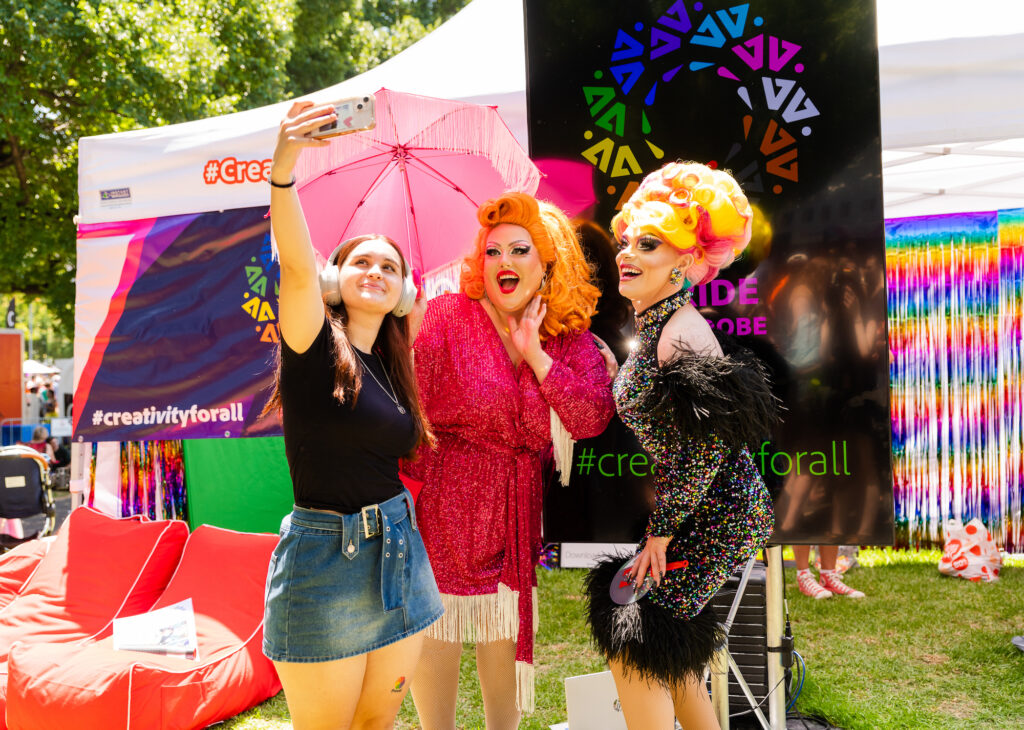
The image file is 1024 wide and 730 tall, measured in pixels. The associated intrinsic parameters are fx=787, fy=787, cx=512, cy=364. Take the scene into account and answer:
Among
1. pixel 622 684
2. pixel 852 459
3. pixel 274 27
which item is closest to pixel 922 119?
pixel 852 459

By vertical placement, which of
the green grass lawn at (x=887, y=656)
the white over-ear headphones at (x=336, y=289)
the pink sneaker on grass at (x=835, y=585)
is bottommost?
the green grass lawn at (x=887, y=656)

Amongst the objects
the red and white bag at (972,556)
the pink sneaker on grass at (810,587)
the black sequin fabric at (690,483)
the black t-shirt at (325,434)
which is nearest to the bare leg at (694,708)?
the black sequin fabric at (690,483)

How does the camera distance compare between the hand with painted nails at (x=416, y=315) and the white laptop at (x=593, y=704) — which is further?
the white laptop at (x=593, y=704)

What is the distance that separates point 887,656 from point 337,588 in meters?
3.49

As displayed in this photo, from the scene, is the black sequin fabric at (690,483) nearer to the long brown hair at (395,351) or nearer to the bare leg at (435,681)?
the long brown hair at (395,351)

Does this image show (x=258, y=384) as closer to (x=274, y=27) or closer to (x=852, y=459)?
(x=852, y=459)

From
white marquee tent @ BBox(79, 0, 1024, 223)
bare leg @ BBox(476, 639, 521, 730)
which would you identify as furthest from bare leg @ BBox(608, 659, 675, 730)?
white marquee tent @ BBox(79, 0, 1024, 223)

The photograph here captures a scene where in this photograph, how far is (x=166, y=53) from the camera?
8.87m

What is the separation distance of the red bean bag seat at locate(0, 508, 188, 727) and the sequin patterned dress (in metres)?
2.63

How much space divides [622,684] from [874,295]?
1.36 m

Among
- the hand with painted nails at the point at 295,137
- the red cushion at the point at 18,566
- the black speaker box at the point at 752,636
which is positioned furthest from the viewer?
the red cushion at the point at 18,566

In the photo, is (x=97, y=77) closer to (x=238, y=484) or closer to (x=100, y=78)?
(x=100, y=78)

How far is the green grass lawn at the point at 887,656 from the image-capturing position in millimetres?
3432

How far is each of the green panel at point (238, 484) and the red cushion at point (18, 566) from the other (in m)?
0.80
